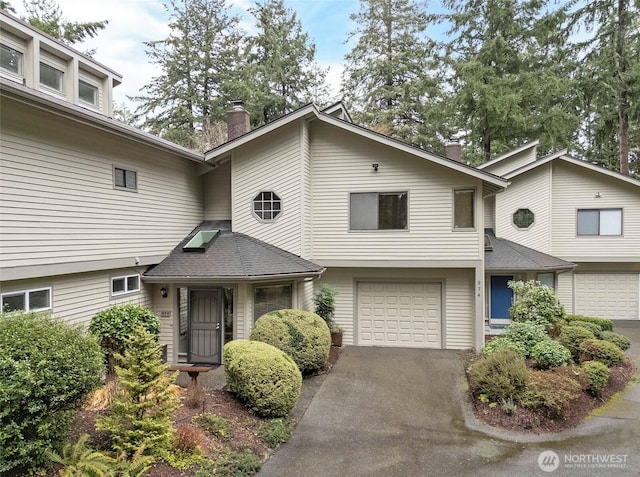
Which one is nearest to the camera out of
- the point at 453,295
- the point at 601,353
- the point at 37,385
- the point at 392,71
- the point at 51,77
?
the point at 37,385

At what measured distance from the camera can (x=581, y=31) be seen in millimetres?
19219

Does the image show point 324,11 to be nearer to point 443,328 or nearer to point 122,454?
point 443,328

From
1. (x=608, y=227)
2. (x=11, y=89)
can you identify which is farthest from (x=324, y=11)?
(x=608, y=227)

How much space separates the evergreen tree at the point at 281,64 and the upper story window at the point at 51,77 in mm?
15751

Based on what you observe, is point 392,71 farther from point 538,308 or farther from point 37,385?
point 37,385

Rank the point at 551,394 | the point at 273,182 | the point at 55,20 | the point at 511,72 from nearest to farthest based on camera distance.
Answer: the point at 551,394, the point at 273,182, the point at 511,72, the point at 55,20

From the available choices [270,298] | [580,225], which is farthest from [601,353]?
Result: [270,298]

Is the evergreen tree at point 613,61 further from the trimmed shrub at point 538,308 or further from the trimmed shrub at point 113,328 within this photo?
the trimmed shrub at point 113,328

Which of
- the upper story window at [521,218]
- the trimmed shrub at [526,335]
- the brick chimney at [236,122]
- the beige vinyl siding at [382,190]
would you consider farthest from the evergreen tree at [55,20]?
the trimmed shrub at [526,335]

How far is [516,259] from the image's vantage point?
13.6 meters

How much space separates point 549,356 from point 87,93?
13.7 m

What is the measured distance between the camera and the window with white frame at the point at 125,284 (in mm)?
9203

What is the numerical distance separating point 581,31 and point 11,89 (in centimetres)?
2356

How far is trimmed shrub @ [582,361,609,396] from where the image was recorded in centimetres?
826
